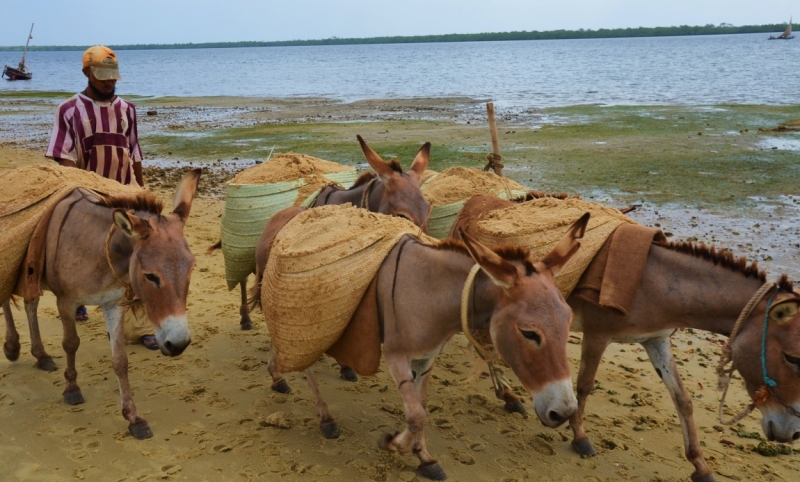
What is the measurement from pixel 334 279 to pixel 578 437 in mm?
2084

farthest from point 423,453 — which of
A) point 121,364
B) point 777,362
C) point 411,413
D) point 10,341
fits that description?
point 10,341

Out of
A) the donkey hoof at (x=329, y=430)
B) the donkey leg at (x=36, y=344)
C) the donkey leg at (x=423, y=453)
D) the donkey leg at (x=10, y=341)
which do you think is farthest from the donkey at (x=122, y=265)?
the donkey leg at (x=423, y=453)

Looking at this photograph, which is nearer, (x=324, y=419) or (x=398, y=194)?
(x=324, y=419)

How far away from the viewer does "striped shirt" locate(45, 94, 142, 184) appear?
18.9 feet

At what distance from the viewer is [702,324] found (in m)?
4.03

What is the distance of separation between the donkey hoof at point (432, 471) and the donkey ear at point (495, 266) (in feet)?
5.07

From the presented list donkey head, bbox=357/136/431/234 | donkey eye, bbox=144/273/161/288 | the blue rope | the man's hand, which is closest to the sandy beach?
the blue rope

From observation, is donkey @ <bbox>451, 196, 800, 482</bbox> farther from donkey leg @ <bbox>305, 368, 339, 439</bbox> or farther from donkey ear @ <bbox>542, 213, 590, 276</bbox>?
donkey leg @ <bbox>305, 368, 339, 439</bbox>

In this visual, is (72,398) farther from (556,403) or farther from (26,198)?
(556,403)

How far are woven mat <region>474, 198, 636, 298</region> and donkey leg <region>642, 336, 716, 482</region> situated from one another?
2.55 ft

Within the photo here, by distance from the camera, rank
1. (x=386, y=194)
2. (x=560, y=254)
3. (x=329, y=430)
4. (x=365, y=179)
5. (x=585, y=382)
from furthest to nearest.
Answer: (x=365, y=179)
(x=386, y=194)
(x=329, y=430)
(x=585, y=382)
(x=560, y=254)

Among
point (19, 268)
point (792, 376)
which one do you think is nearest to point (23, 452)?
point (19, 268)

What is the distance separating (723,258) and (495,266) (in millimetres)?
1696

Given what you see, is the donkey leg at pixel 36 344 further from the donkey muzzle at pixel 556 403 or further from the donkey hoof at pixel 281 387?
the donkey muzzle at pixel 556 403
